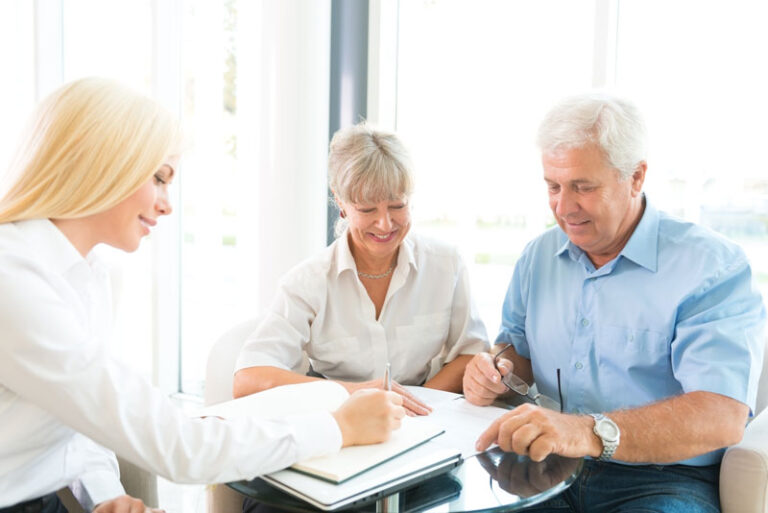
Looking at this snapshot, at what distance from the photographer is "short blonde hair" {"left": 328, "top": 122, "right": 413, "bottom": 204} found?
6.54 ft

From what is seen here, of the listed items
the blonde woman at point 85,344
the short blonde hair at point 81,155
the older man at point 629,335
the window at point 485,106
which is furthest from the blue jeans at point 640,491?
the short blonde hair at point 81,155

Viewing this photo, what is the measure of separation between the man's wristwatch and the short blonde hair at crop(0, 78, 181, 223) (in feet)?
3.45

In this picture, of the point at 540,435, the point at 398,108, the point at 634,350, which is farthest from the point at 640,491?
the point at 398,108

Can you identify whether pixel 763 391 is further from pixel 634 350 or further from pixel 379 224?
pixel 379 224

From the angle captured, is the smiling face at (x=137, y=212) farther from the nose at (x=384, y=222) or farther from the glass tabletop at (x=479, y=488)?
the nose at (x=384, y=222)

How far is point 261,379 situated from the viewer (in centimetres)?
188

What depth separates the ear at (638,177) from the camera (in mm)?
1751

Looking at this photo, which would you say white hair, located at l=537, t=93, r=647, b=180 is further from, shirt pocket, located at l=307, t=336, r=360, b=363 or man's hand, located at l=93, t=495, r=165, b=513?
man's hand, located at l=93, t=495, r=165, b=513

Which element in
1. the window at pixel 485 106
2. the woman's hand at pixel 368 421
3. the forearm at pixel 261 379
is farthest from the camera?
the window at pixel 485 106

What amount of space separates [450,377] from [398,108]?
5.01 feet

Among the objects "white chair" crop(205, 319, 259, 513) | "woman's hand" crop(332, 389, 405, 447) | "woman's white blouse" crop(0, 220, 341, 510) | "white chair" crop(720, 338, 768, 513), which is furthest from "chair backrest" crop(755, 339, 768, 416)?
"white chair" crop(205, 319, 259, 513)

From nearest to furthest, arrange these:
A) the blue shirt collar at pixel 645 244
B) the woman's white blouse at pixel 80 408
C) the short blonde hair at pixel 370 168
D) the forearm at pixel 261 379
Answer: the woman's white blouse at pixel 80 408 < the blue shirt collar at pixel 645 244 < the forearm at pixel 261 379 < the short blonde hair at pixel 370 168

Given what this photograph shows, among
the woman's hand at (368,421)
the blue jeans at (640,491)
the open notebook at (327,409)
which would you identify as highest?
the woman's hand at (368,421)

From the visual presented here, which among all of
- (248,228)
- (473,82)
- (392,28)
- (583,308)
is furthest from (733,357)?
(248,228)
